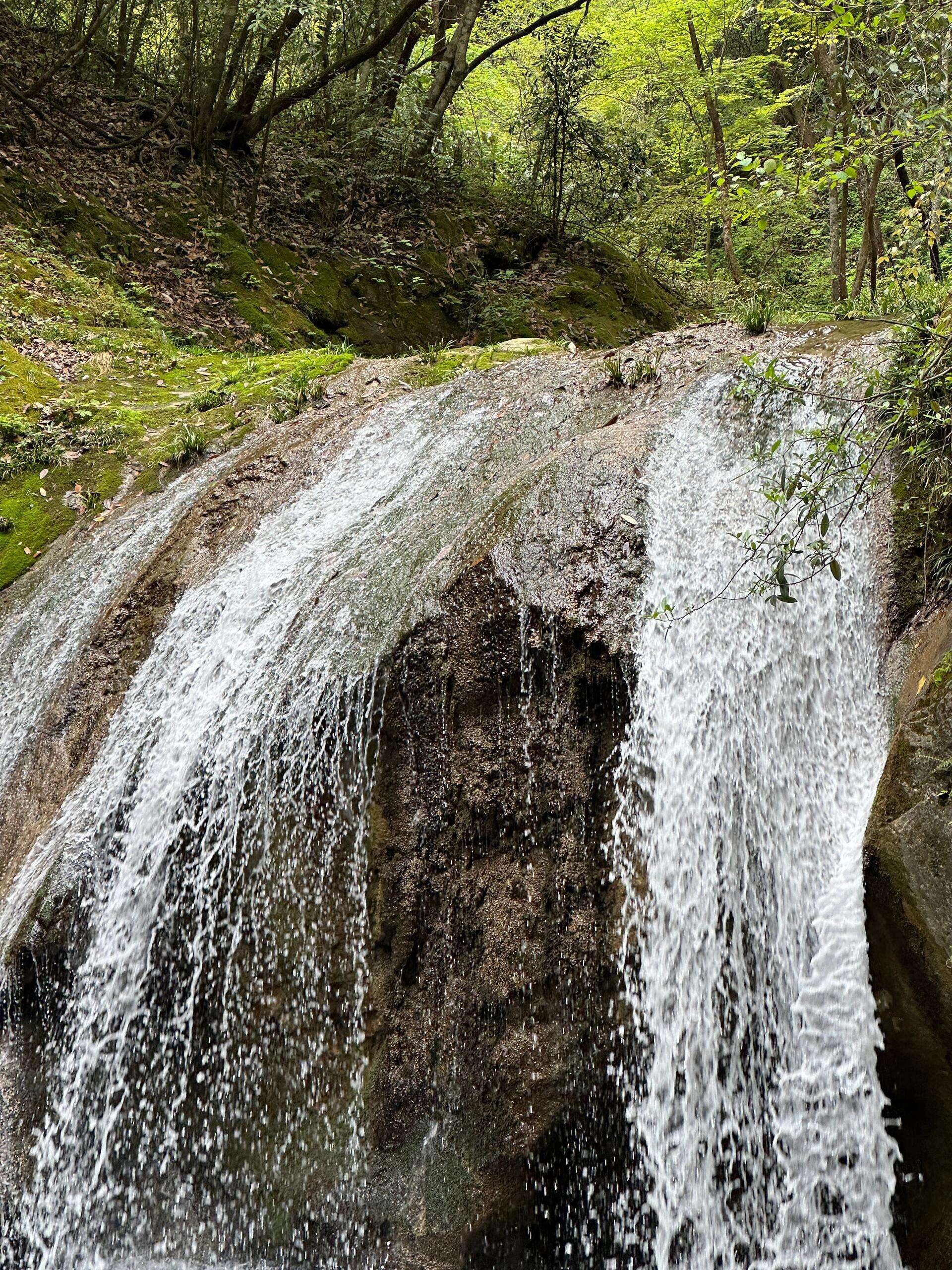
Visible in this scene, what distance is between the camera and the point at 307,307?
1167 centimetres

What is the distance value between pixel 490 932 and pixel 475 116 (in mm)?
17120

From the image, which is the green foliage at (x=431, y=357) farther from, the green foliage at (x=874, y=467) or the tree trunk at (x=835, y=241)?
the tree trunk at (x=835, y=241)

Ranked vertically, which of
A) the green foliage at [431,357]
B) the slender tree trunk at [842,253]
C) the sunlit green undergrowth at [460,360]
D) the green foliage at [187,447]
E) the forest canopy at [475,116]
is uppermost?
the forest canopy at [475,116]

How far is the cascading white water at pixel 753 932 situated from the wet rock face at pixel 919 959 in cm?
9

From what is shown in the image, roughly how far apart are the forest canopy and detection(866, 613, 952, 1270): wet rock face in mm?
8498

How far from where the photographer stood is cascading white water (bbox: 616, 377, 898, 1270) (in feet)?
11.1

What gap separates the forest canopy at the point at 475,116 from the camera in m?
12.4

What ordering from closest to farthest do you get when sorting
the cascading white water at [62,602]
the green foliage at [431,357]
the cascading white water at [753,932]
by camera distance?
the cascading white water at [753,932] < the cascading white water at [62,602] < the green foliage at [431,357]

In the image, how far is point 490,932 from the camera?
408cm

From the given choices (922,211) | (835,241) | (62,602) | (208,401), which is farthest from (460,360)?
(835,241)

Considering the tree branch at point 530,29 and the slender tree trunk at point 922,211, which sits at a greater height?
the tree branch at point 530,29

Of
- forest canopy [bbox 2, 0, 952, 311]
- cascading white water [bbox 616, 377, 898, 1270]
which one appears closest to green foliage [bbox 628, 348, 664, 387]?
cascading white water [bbox 616, 377, 898, 1270]

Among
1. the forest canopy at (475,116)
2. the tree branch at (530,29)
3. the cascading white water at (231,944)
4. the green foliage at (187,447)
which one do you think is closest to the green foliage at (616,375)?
the cascading white water at (231,944)

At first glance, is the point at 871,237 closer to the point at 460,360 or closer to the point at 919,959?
the point at 460,360
